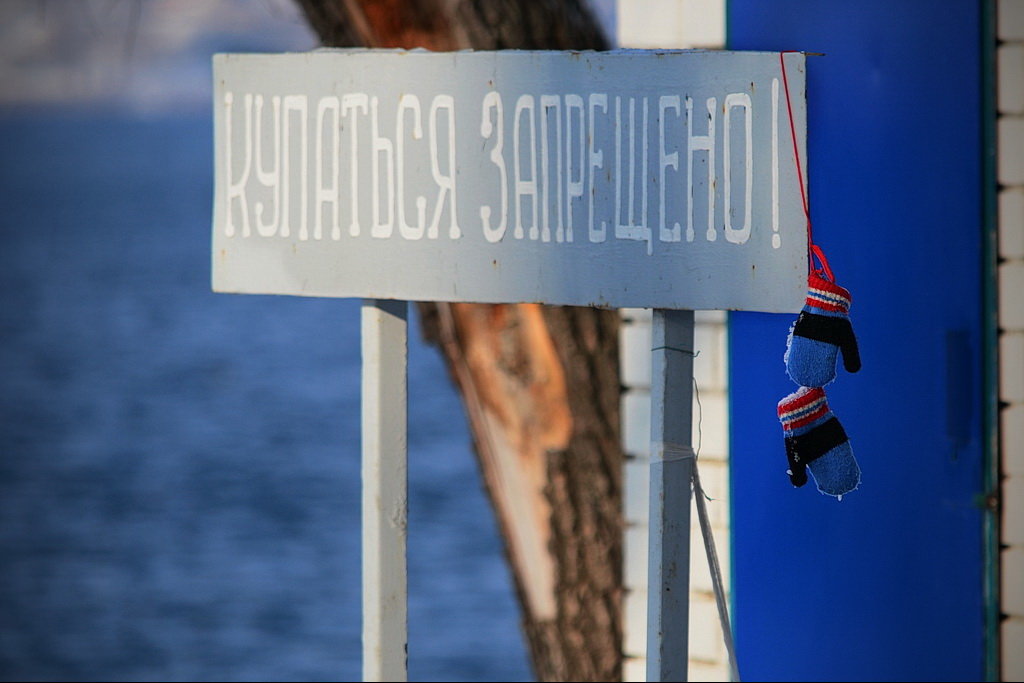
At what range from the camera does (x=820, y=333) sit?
2334 millimetres

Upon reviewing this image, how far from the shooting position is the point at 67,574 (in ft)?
36.9

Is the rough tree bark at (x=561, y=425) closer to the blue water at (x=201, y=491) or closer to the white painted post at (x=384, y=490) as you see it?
the white painted post at (x=384, y=490)

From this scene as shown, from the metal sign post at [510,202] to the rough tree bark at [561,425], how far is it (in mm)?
1694

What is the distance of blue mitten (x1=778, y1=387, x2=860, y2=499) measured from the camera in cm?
238

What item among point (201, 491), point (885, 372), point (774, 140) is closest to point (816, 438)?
point (774, 140)

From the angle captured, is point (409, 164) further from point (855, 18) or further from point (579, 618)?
point (579, 618)

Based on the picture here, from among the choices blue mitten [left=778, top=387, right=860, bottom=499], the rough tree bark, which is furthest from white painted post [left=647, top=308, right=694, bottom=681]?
the rough tree bark

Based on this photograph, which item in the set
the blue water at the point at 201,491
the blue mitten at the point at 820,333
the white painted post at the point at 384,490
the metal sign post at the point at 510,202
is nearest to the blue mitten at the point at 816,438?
the blue mitten at the point at 820,333

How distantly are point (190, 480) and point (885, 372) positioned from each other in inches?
506

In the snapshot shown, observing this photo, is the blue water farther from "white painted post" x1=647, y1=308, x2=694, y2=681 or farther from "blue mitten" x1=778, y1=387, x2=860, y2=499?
"blue mitten" x1=778, y1=387, x2=860, y2=499

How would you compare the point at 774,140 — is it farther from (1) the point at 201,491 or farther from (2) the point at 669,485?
(1) the point at 201,491

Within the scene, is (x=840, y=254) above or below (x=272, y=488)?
above

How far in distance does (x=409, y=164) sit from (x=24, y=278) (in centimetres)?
2926

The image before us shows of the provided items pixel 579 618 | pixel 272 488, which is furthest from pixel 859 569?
pixel 272 488
